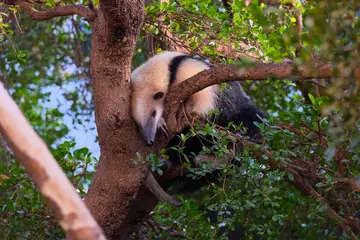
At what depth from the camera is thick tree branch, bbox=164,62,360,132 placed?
274cm

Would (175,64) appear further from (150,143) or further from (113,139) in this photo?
(113,139)

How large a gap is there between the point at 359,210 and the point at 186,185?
117 cm

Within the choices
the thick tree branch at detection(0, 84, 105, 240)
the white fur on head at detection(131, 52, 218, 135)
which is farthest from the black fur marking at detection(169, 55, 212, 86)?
the thick tree branch at detection(0, 84, 105, 240)

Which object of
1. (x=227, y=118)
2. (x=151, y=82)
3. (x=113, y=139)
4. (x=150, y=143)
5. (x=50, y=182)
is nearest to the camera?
(x=50, y=182)

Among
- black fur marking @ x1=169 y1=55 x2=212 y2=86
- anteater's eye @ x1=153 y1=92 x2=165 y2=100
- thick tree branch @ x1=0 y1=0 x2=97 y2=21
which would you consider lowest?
anteater's eye @ x1=153 y1=92 x2=165 y2=100

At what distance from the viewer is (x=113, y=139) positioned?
349 centimetres

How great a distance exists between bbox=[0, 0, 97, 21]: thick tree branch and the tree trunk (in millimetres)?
66

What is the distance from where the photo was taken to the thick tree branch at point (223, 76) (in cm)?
274

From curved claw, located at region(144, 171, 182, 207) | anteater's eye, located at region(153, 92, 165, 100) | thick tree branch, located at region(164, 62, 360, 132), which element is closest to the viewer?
thick tree branch, located at region(164, 62, 360, 132)

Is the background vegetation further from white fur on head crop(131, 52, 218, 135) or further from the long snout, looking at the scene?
the long snout

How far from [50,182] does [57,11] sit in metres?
1.99

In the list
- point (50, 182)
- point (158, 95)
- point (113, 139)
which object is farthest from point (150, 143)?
point (50, 182)

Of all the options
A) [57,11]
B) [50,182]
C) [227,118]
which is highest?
[50,182]

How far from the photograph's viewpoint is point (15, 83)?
20.0 ft
